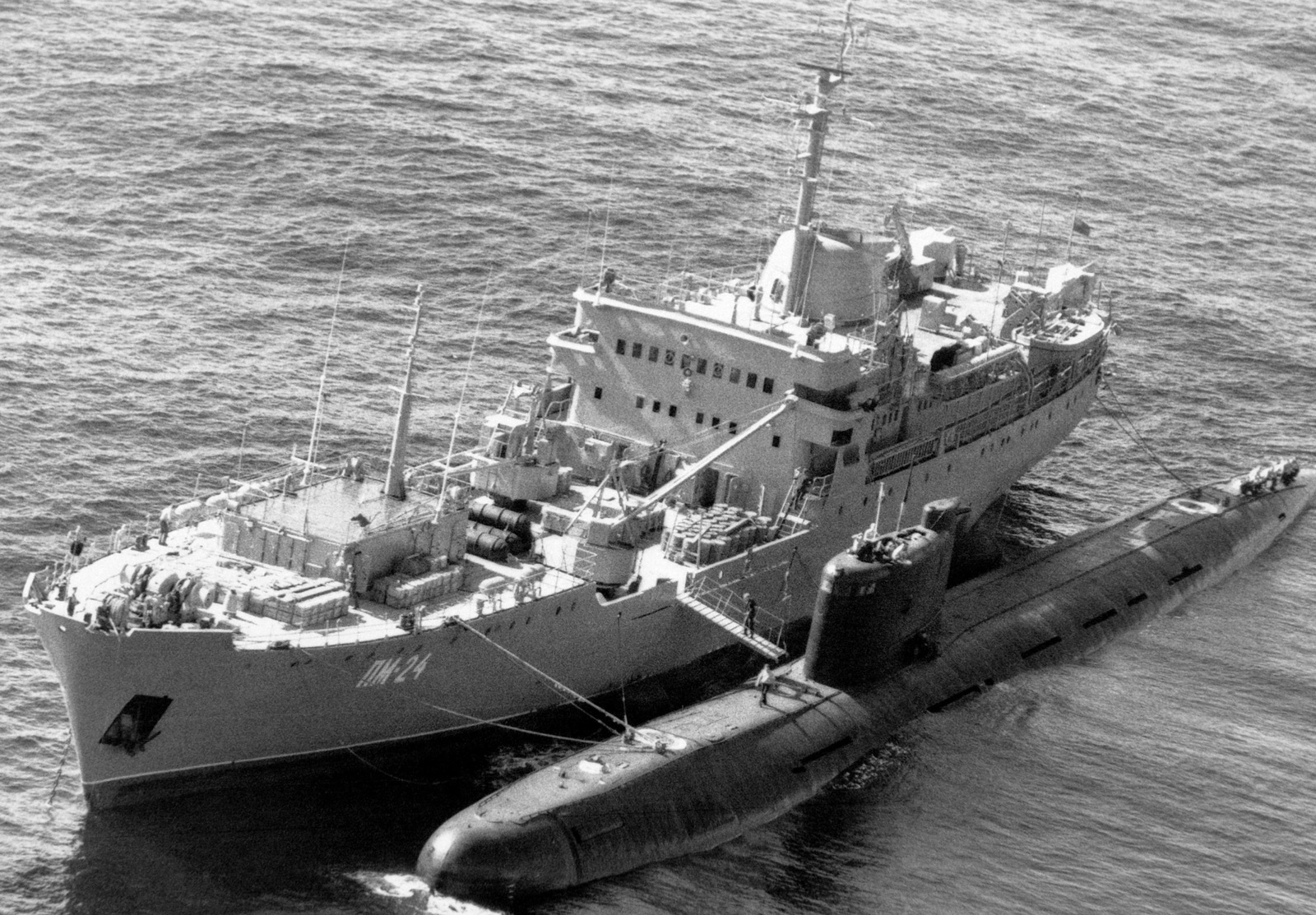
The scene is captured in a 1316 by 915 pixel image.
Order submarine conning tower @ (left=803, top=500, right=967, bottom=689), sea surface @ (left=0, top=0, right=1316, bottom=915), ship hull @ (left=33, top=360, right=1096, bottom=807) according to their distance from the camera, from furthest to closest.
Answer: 1. submarine conning tower @ (left=803, top=500, right=967, bottom=689)
2. sea surface @ (left=0, top=0, right=1316, bottom=915)
3. ship hull @ (left=33, top=360, right=1096, bottom=807)

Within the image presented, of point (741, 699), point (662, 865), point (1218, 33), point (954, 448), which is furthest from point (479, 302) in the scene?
point (1218, 33)

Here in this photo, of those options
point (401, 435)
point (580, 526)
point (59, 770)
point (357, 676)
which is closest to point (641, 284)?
point (580, 526)

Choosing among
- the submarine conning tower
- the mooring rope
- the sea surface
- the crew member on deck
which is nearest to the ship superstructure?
the crew member on deck

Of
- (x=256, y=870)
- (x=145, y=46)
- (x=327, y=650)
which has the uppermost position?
(x=145, y=46)

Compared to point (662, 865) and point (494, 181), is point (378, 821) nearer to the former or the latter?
point (662, 865)

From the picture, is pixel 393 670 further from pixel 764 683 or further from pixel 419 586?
pixel 764 683

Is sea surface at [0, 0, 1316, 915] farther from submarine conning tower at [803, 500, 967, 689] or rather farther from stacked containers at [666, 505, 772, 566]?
stacked containers at [666, 505, 772, 566]

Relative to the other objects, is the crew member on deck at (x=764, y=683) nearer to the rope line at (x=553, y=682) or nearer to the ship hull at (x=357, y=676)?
the ship hull at (x=357, y=676)
